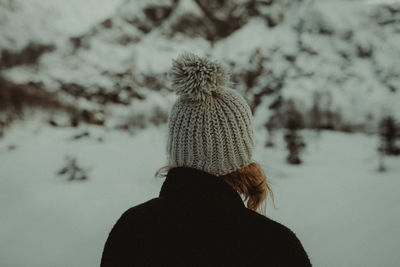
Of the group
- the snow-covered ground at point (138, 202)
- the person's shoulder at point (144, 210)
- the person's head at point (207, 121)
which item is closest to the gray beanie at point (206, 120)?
the person's head at point (207, 121)

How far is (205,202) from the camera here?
0.85 metres

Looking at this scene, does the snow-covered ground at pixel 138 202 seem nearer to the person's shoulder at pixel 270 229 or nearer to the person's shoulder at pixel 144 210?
the person's shoulder at pixel 270 229

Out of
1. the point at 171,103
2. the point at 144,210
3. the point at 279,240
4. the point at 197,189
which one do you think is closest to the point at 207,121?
the point at 197,189

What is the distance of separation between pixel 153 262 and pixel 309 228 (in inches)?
180

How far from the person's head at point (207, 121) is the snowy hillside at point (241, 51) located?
40.1 meters

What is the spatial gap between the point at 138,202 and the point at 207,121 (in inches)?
202

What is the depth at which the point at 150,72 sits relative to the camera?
71.2 m

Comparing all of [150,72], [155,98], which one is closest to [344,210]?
[155,98]

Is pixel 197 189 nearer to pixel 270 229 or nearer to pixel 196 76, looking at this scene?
pixel 270 229

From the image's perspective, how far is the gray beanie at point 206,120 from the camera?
1063mm

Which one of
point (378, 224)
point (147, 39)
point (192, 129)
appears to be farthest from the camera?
point (147, 39)

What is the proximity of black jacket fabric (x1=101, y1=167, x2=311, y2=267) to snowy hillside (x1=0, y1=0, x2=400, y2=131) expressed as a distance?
40475mm

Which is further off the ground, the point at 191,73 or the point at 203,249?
the point at 191,73

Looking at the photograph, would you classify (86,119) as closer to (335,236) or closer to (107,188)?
(107,188)
